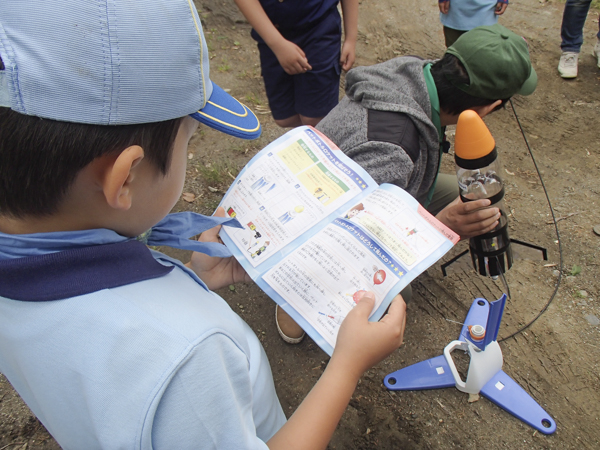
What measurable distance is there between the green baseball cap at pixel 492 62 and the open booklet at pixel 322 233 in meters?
0.48

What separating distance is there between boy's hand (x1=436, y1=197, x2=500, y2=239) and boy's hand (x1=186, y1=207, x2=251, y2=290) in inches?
30.0

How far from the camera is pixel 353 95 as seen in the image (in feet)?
4.68

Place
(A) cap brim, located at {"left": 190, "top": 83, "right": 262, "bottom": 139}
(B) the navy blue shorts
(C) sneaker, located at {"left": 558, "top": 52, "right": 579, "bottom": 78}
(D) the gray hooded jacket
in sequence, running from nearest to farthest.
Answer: (A) cap brim, located at {"left": 190, "top": 83, "right": 262, "bottom": 139} → (D) the gray hooded jacket → (B) the navy blue shorts → (C) sneaker, located at {"left": 558, "top": 52, "right": 579, "bottom": 78}

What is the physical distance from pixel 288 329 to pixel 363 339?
0.95m

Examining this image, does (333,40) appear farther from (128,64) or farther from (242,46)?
(242,46)

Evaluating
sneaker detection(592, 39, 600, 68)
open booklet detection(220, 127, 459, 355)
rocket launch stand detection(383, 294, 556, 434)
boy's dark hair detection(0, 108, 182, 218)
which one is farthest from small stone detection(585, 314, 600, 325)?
sneaker detection(592, 39, 600, 68)

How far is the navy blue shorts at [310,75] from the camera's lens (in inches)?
77.9

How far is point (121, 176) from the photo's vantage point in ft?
1.73

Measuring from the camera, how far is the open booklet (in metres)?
1.02

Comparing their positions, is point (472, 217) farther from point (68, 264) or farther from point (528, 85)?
point (68, 264)

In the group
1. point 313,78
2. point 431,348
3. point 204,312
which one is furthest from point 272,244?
point 313,78

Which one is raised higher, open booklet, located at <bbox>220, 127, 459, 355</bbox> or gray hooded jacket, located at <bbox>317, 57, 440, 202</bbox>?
gray hooded jacket, located at <bbox>317, 57, 440, 202</bbox>

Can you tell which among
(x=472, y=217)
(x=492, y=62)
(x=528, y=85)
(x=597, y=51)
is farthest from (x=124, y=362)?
(x=597, y=51)

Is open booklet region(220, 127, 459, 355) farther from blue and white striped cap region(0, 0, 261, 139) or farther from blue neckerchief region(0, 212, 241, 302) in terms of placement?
blue and white striped cap region(0, 0, 261, 139)
